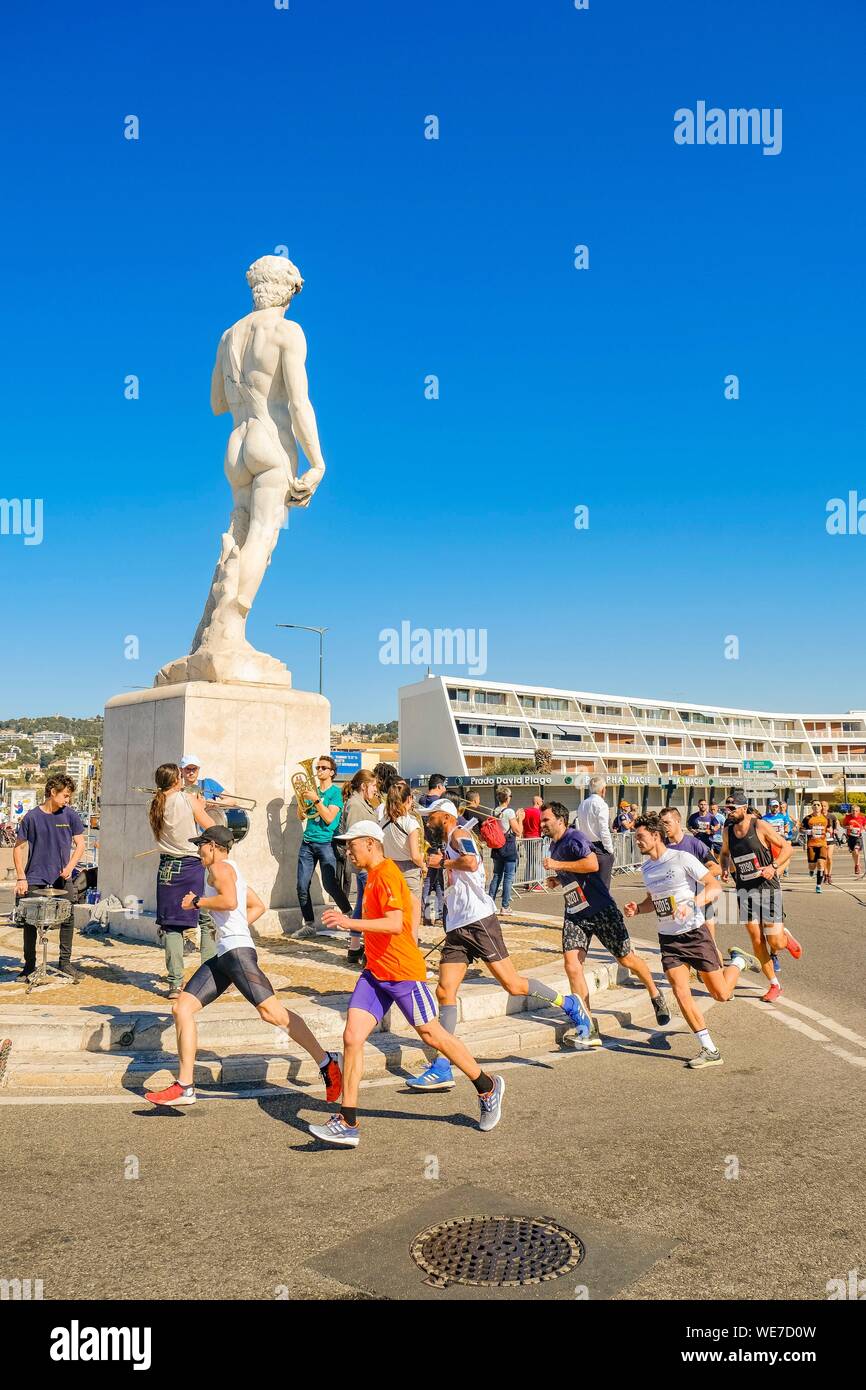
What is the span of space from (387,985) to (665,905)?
2.59 meters

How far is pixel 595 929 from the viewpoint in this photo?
23.8 ft

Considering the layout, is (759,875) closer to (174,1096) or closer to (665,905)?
(665,905)

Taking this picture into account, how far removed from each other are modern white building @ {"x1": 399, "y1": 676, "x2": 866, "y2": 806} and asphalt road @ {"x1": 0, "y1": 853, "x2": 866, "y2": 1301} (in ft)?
194

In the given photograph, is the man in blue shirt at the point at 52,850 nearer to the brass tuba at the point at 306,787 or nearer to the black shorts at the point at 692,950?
the brass tuba at the point at 306,787

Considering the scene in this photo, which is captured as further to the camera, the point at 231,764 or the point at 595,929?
the point at 231,764

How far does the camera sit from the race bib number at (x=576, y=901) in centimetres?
726

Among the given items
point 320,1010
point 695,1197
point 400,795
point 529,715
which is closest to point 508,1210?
point 695,1197

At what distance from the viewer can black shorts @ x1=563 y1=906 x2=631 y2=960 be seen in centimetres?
716

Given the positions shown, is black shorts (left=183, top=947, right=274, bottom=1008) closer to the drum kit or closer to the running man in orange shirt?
the running man in orange shirt

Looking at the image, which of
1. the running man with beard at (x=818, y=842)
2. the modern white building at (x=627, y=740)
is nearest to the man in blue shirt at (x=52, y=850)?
the running man with beard at (x=818, y=842)

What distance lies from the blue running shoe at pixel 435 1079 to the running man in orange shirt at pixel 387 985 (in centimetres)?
75

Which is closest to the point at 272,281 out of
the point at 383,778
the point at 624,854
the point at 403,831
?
the point at 383,778
